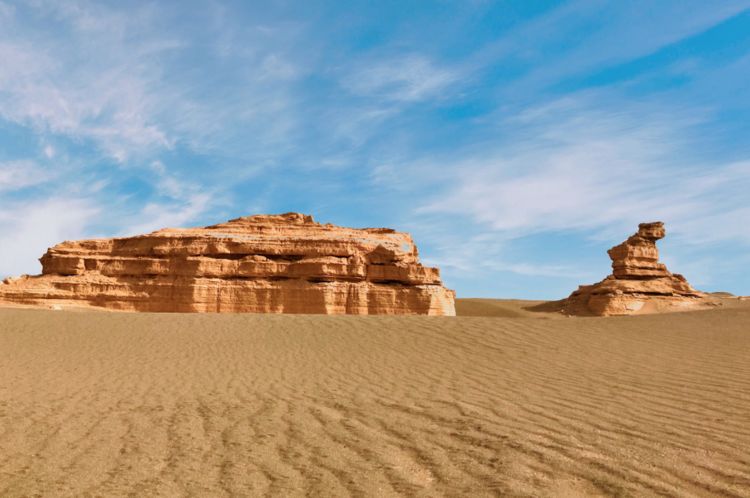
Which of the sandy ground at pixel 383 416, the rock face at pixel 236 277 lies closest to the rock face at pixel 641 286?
the rock face at pixel 236 277

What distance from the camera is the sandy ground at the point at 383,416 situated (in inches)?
153

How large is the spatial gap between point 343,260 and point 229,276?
20.5 ft

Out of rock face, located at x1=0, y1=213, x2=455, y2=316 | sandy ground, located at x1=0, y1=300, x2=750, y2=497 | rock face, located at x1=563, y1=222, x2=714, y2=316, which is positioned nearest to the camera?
sandy ground, located at x1=0, y1=300, x2=750, y2=497

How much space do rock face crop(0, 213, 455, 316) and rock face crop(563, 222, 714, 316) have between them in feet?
52.0

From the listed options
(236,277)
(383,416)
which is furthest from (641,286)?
(383,416)

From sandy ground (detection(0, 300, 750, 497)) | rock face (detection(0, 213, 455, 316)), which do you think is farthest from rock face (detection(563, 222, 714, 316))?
sandy ground (detection(0, 300, 750, 497))

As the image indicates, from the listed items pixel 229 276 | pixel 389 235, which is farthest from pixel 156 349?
pixel 389 235

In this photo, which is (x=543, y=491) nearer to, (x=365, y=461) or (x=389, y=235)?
(x=365, y=461)

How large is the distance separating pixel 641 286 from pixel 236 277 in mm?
29289

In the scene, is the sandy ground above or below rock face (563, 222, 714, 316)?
below

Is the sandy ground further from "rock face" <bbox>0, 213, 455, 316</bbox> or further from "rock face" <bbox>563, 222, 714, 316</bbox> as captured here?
"rock face" <bbox>563, 222, 714, 316</bbox>

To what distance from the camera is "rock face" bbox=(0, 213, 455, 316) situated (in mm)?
28438

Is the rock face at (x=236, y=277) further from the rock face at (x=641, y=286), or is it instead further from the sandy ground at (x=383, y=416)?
the rock face at (x=641, y=286)

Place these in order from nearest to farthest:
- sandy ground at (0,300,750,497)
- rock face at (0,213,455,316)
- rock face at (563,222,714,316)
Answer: sandy ground at (0,300,750,497), rock face at (0,213,455,316), rock face at (563,222,714,316)
